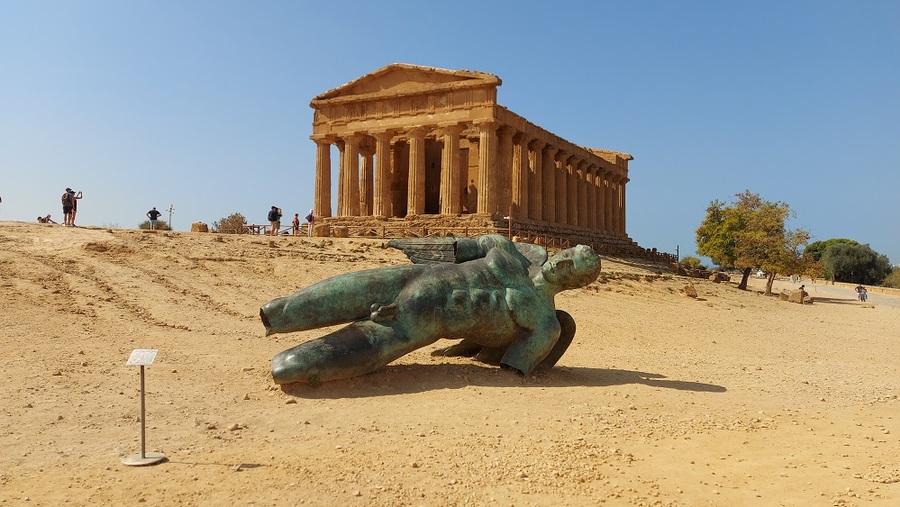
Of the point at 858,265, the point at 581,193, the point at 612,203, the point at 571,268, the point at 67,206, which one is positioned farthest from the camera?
the point at 858,265

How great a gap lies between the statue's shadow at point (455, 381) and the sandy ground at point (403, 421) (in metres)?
0.04

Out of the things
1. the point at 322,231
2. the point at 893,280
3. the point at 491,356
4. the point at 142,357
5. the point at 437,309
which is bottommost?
the point at 893,280

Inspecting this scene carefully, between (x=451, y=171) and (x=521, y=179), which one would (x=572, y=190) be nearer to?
(x=521, y=179)

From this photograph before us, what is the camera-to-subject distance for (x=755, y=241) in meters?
36.5

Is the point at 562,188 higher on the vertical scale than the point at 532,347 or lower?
higher

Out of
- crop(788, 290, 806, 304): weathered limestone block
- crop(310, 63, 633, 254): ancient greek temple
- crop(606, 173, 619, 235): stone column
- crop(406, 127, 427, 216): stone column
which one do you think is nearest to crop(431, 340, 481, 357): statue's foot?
crop(310, 63, 633, 254): ancient greek temple

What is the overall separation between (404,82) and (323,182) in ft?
26.4

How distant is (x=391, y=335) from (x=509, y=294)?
1.61 m

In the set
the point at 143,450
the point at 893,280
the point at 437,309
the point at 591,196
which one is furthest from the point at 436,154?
the point at 893,280

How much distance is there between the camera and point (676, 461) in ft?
17.4

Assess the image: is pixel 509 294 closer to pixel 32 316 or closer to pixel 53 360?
pixel 53 360

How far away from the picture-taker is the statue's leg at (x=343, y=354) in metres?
6.93

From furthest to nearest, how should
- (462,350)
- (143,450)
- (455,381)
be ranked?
(462,350)
(455,381)
(143,450)

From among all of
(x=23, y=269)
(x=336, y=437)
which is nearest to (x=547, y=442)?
(x=336, y=437)
